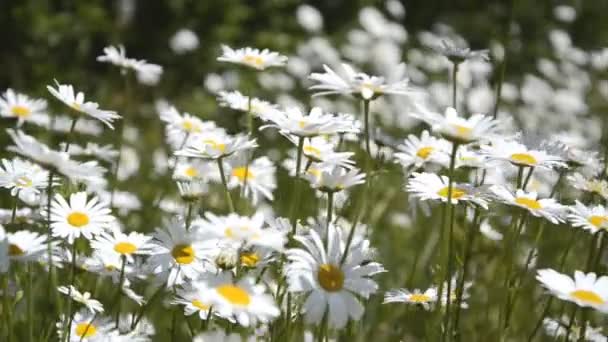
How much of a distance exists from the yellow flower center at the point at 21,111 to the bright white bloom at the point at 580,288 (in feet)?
3.36

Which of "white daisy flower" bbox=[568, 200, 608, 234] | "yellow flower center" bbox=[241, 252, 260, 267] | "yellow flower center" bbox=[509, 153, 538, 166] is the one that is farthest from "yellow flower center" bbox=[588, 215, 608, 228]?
"yellow flower center" bbox=[241, 252, 260, 267]

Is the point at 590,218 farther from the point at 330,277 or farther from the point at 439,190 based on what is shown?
the point at 330,277

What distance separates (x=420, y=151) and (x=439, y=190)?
0.59 ft

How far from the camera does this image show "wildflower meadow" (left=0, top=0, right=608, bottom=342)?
1.13 meters

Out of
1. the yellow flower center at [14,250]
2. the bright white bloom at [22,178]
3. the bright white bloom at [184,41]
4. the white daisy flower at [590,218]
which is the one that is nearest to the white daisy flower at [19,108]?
the bright white bloom at [22,178]

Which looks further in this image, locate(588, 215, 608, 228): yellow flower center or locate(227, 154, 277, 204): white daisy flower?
locate(227, 154, 277, 204): white daisy flower

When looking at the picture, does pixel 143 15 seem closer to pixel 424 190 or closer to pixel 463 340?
pixel 463 340

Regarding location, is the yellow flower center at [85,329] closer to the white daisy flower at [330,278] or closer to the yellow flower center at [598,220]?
the white daisy flower at [330,278]

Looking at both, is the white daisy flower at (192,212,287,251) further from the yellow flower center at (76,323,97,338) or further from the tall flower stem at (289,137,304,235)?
the yellow flower center at (76,323,97,338)

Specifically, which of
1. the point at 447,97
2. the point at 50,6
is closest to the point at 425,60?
the point at 447,97

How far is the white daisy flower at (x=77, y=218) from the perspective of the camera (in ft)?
4.15

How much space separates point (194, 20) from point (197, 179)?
3.39 meters

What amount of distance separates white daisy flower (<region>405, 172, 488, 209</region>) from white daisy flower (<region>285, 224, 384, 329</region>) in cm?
18

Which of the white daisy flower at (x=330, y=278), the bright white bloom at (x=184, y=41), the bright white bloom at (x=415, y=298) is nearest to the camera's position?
the white daisy flower at (x=330, y=278)
